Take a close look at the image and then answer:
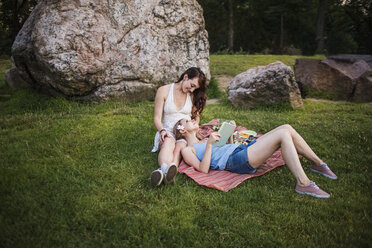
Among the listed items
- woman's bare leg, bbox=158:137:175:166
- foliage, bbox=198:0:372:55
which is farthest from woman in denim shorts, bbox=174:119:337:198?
foliage, bbox=198:0:372:55

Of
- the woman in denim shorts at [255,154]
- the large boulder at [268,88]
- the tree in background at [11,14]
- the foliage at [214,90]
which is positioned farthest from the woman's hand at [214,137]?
the tree in background at [11,14]

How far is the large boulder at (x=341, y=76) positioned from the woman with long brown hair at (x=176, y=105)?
6.07 meters

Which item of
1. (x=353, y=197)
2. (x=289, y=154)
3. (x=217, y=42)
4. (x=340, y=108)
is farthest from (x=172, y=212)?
(x=217, y=42)

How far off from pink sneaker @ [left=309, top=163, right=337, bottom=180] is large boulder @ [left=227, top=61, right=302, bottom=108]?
3.45m

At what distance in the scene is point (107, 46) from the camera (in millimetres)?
6480

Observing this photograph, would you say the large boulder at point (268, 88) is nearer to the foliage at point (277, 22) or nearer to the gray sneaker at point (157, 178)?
the gray sneaker at point (157, 178)

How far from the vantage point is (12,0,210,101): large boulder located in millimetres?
5879

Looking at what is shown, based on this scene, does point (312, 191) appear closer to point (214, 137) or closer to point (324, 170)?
point (324, 170)

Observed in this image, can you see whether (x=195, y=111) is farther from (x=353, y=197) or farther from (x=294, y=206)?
(x=353, y=197)

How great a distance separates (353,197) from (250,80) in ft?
14.8

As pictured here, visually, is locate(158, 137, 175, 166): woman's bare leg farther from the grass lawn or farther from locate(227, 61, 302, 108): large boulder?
locate(227, 61, 302, 108): large boulder

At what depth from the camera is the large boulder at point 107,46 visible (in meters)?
5.88

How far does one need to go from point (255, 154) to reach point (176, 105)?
1879 mm

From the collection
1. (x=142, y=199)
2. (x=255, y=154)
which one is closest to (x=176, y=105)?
(x=255, y=154)
